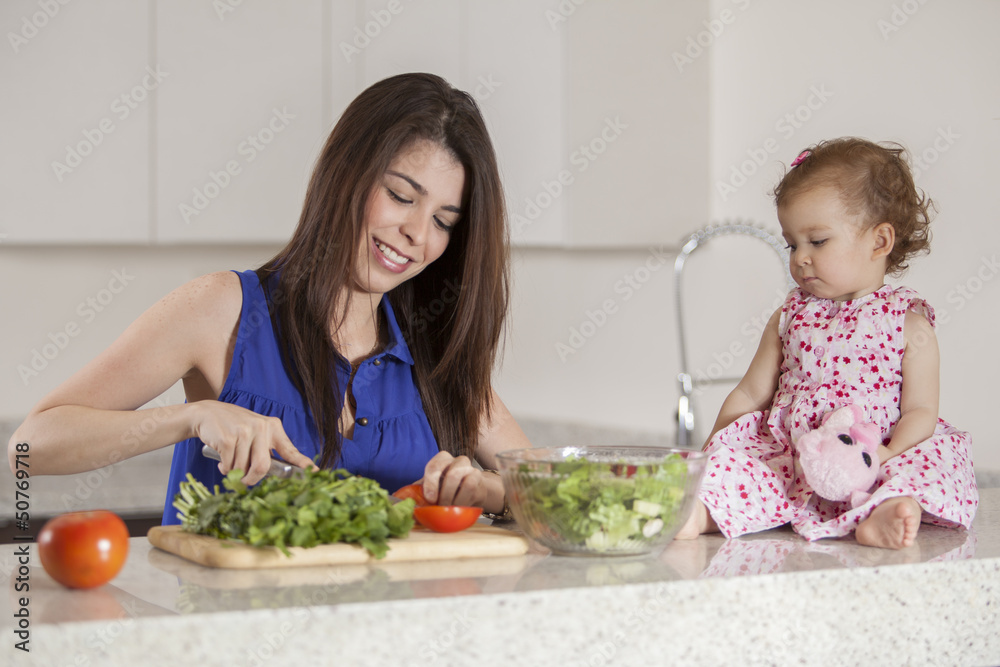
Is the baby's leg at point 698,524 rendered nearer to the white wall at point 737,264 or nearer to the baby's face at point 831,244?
the baby's face at point 831,244

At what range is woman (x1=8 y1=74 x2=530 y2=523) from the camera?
1331 mm

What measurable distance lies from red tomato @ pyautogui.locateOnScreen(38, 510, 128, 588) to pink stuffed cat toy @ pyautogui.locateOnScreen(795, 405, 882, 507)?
0.70 metres

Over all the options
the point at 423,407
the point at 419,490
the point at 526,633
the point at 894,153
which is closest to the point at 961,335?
the point at 894,153

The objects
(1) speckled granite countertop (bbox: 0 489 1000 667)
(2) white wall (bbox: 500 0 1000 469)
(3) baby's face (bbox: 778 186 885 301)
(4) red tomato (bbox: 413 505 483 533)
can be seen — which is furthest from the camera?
(2) white wall (bbox: 500 0 1000 469)

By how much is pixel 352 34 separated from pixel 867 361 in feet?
5.43

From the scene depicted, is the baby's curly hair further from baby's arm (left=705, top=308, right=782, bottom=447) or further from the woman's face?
the woman's face

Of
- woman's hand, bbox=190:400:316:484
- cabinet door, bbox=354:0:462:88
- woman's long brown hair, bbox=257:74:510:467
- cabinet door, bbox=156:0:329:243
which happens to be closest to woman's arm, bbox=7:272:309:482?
woman's hand, bbox=190:400:316:484

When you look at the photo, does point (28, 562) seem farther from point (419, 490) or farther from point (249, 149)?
point (249, 149)

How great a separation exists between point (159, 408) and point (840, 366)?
2.75 feet

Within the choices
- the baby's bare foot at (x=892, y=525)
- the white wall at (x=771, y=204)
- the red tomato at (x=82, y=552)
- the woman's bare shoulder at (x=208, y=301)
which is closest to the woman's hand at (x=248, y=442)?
the red tomato at (x=82, y=552)

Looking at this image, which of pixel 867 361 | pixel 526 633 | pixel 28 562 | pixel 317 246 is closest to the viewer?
pixel 526 633

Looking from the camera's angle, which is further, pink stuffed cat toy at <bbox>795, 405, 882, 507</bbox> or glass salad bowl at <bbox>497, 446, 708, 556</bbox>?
pink stuffed cat toy at <bbox>795, 405, 882, 507</bbox>

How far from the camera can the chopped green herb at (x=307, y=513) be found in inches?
31.3

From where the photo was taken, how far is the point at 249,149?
7.66 ft
